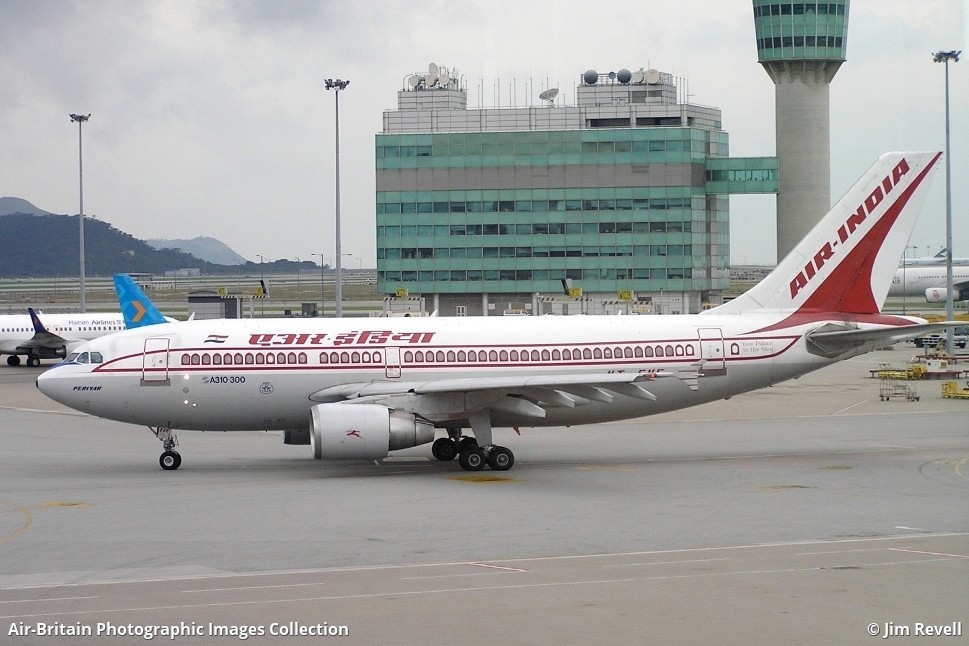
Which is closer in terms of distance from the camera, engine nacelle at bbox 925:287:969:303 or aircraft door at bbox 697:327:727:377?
aircraft door at bbox 697:327:727:377

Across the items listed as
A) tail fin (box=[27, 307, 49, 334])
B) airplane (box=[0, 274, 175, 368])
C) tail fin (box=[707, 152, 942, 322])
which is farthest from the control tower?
tail fin (box=[707, 152, 942, 322])

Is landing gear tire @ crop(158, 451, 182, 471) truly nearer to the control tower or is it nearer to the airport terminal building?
the airport terminal building

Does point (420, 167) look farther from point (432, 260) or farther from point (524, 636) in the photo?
point (524, 636)

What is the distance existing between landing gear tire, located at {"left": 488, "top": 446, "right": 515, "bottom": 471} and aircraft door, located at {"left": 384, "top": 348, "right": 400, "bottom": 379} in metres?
3.37

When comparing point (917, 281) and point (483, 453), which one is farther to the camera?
point (917, 281)

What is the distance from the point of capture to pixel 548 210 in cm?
9831

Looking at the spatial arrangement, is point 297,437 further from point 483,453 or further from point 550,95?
point 550,95

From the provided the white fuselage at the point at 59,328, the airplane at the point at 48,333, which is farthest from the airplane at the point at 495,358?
the white fuselage at the point at 59,328

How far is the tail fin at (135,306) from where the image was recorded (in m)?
63.5

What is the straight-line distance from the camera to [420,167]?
97938mm

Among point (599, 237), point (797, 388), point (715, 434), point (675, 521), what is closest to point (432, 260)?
point (599, 237)

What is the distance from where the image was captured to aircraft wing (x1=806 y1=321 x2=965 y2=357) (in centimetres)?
3225

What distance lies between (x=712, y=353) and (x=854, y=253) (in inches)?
210

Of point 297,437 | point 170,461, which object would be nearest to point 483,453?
point 297,437
